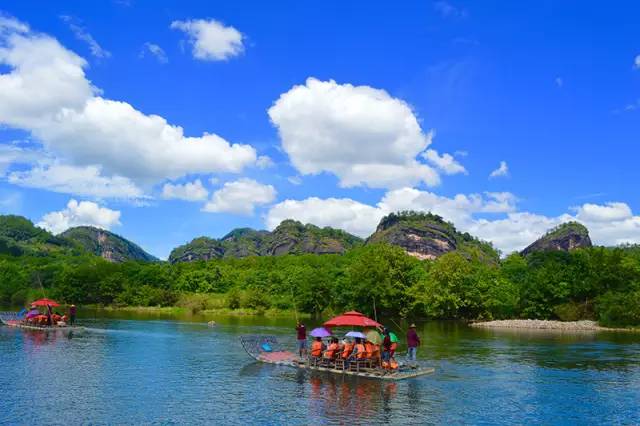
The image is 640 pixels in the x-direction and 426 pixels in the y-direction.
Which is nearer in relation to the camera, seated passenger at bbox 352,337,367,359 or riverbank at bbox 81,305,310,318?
seated passenger at bbox 352,337,367,359

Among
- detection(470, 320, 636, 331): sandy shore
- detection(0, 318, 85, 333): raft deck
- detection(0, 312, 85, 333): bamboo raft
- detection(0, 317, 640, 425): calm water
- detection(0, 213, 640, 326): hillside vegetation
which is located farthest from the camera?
detection(0, 213, 640, 326): hillside vegetation

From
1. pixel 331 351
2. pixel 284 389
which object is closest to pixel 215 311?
pixel 331 351

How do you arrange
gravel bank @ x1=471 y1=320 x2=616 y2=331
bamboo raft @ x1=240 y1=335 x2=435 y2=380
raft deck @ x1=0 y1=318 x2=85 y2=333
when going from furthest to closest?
gravel bank @ x1=471 y1=320 x2=616 y2=331, raft deck @ x1=0 y1=318 x2=85 y2=333, bamboo raft @ x1=240 y1=335 x2=435 y2=380

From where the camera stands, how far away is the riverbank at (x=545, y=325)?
3297 inches

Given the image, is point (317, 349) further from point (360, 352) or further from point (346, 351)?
point (360, 352)

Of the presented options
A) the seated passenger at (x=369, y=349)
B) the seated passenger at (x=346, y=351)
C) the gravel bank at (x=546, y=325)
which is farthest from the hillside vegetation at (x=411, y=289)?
the seated passenger at (x=369, y=349)

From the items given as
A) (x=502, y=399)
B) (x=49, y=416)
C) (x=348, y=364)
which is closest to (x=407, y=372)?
(x=348, y=364)

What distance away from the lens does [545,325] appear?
87.5m

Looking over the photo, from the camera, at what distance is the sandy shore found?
84.0 meters

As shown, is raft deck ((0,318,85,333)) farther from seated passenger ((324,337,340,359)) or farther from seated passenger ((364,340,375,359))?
seated passenger ((364,340,375,359))

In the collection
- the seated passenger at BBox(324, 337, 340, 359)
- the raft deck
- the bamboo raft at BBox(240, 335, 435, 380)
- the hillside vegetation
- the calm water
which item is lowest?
the calm water

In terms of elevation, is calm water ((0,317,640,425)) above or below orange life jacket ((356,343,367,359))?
below

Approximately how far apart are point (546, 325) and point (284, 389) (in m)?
68.9

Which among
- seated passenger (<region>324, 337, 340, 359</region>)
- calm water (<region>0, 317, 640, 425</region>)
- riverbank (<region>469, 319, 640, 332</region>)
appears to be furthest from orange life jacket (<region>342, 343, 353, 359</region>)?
riverbank (<region>469, 319, 640, 332</region>)
